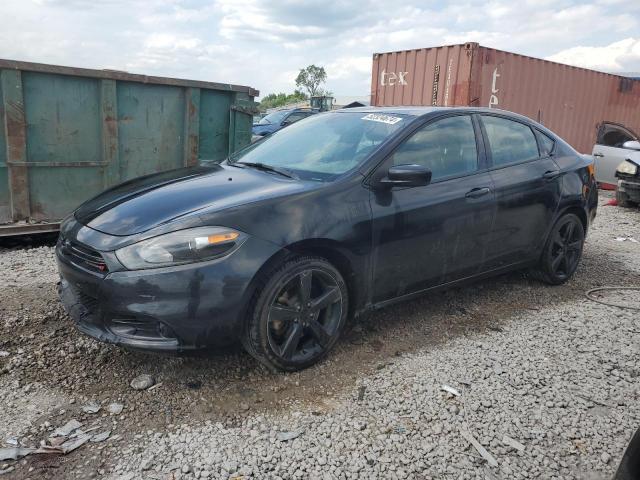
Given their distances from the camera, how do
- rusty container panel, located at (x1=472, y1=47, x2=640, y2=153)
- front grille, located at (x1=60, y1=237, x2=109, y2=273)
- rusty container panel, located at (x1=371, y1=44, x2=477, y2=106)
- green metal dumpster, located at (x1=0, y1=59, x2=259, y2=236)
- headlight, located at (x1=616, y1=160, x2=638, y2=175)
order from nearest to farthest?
1. front grille, located at (x1=60, y1=237, x2=109, y2=273)
2. green metal dumpster, located at (x1=0, y1=59, x2=259, y2=236)
3. headlight, located at (x1=616, y1=160, x2=638, y2=175)
4. rusty container panel, located at (x1=371, y1=44, x2=477, y2=106)
5. rusty container panel, located at (x1=472, y1=47, x2=640, y2=153)

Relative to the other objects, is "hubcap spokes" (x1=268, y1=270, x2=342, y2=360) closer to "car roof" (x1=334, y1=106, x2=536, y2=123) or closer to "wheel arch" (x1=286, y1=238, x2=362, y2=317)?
"wheel arch" (x1=286, y1=238, x2=362, y2=317)

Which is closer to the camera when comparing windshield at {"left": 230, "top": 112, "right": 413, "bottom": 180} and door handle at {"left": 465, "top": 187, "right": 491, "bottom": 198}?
windshield at {"left": 230, "top": 112, "right": 413, "bottom": 180}

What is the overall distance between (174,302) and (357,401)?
3.66ft

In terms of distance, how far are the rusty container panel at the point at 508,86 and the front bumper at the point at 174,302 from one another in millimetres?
8762

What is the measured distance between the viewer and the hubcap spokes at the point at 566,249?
4746 millimetres

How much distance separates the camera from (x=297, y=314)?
3.04m

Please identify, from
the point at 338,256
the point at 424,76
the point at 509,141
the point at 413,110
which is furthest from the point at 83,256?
the point at 424,76

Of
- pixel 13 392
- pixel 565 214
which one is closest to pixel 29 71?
pixel 13 392

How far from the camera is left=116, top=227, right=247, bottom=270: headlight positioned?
8.76 feet

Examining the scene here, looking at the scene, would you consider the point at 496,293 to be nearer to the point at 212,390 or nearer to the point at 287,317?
the point at 287,317

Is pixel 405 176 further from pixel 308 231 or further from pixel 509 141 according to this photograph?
pixel 509 141

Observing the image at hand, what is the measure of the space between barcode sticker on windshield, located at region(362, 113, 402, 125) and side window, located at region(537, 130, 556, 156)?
1620mm

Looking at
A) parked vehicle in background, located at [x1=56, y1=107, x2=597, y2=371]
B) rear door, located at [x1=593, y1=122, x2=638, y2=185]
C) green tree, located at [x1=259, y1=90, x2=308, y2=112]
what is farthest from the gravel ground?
green tree, located at [x1=259, y1=90, x2=308, y2=112]

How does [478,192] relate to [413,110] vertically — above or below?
below
